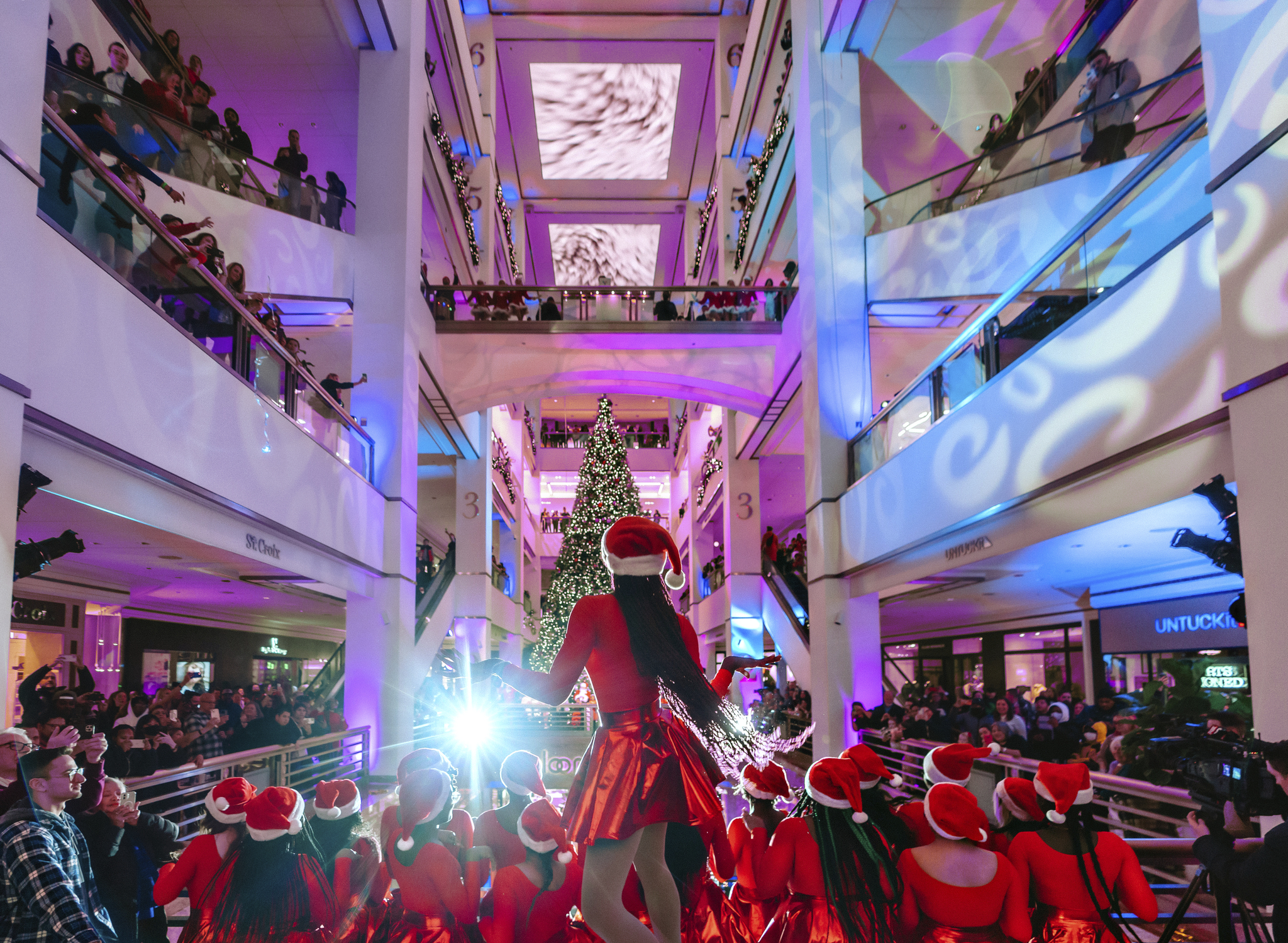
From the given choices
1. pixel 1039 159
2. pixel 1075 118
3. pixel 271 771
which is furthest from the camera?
pixel 1039 159

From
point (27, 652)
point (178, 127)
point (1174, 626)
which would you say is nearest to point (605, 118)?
point (178, 127)

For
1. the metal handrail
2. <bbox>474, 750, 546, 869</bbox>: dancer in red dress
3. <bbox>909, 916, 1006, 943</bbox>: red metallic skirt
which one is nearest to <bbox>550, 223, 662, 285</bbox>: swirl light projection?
the metal handrail

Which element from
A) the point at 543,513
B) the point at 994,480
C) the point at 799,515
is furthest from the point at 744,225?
the point at 543,513

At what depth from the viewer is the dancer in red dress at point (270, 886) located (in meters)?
2.50

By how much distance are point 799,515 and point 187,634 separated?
15.1m

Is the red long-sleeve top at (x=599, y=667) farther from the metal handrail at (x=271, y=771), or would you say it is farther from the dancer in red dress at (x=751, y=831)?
the metal handrail at (x=271, y=771)

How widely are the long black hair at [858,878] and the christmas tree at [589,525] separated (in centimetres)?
1945

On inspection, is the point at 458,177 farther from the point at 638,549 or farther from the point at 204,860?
the point at 204,860

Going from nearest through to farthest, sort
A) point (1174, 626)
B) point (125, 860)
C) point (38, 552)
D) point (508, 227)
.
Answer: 1. point (125, 860)
2. point (38, 552)
3. point (1174, 626)
4. point (508, 227)

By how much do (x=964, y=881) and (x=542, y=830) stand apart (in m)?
1.16

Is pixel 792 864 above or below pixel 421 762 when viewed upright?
below

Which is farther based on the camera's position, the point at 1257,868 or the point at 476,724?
the point at 476,724

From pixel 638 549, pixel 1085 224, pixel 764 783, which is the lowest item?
pixel 764 783

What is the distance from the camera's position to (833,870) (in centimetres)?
258
